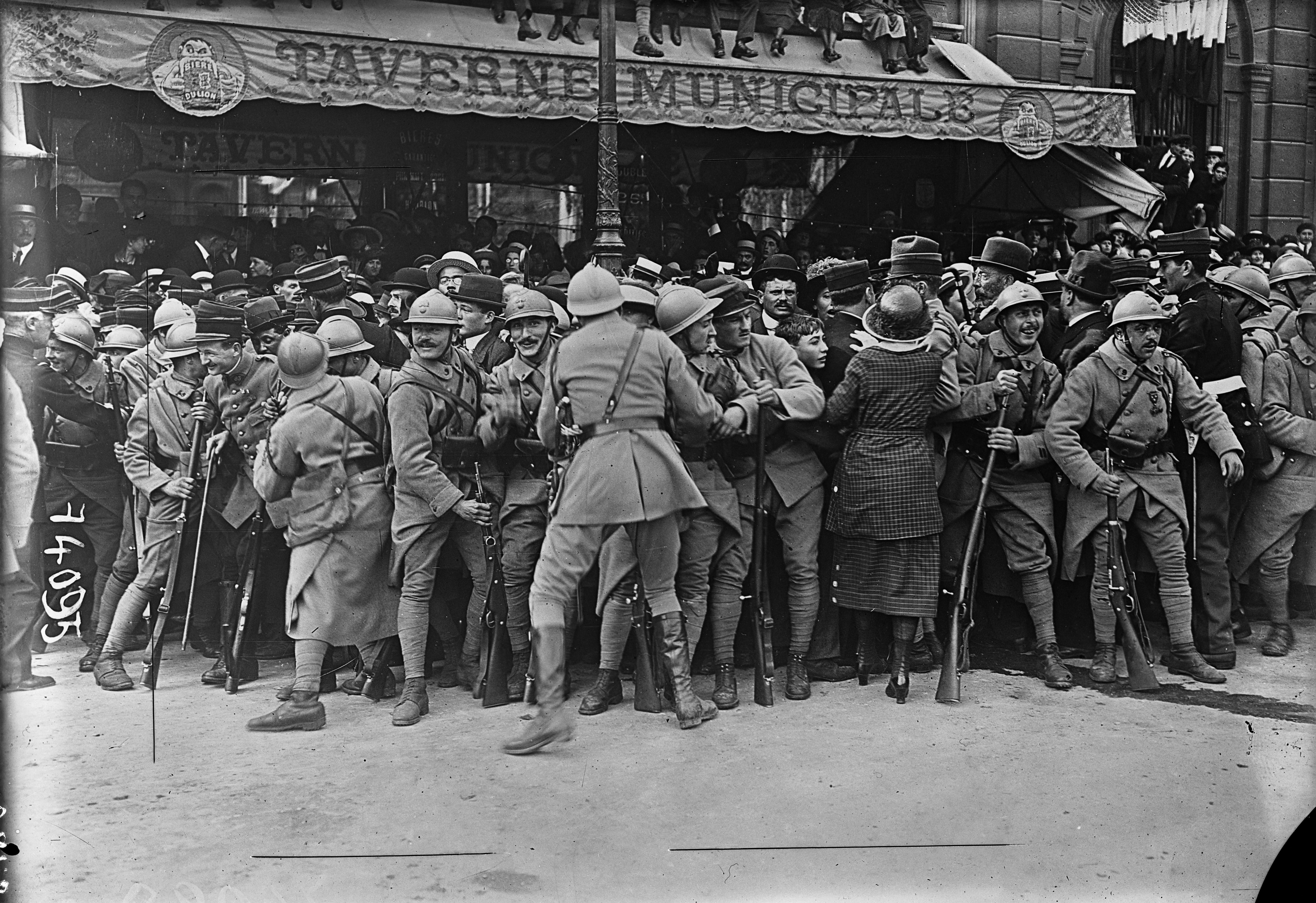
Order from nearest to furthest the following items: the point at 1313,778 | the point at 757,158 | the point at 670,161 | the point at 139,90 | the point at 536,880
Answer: the point at 536,880 → the point at 1313,778 → the point at 139,90 → the point at 670,161 → the point at 757,158

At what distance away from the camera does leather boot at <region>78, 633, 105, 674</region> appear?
5.78 meters

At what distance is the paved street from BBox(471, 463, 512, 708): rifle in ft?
0.49

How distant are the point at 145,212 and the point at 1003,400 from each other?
4.98 metres

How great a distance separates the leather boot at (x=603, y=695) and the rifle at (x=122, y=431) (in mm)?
2394

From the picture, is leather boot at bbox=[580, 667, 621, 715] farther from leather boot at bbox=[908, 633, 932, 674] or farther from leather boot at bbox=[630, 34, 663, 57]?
leather boot at bbox=[630, 34, 663, 57]

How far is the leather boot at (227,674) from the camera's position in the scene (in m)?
5.76

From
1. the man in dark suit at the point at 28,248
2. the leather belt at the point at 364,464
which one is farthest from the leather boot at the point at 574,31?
the man in dark suit at the point at 28,248

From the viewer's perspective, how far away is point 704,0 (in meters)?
6.79

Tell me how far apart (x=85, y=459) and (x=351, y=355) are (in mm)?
1547

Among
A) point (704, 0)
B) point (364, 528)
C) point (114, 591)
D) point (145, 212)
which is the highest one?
point (704, 0)

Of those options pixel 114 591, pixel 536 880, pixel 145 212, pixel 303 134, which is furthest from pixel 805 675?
pixel 145 212

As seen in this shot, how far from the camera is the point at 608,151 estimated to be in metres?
6.55

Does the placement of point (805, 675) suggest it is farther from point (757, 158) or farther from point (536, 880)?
point (757, 158)

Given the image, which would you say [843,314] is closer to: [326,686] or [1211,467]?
[1211,467]
